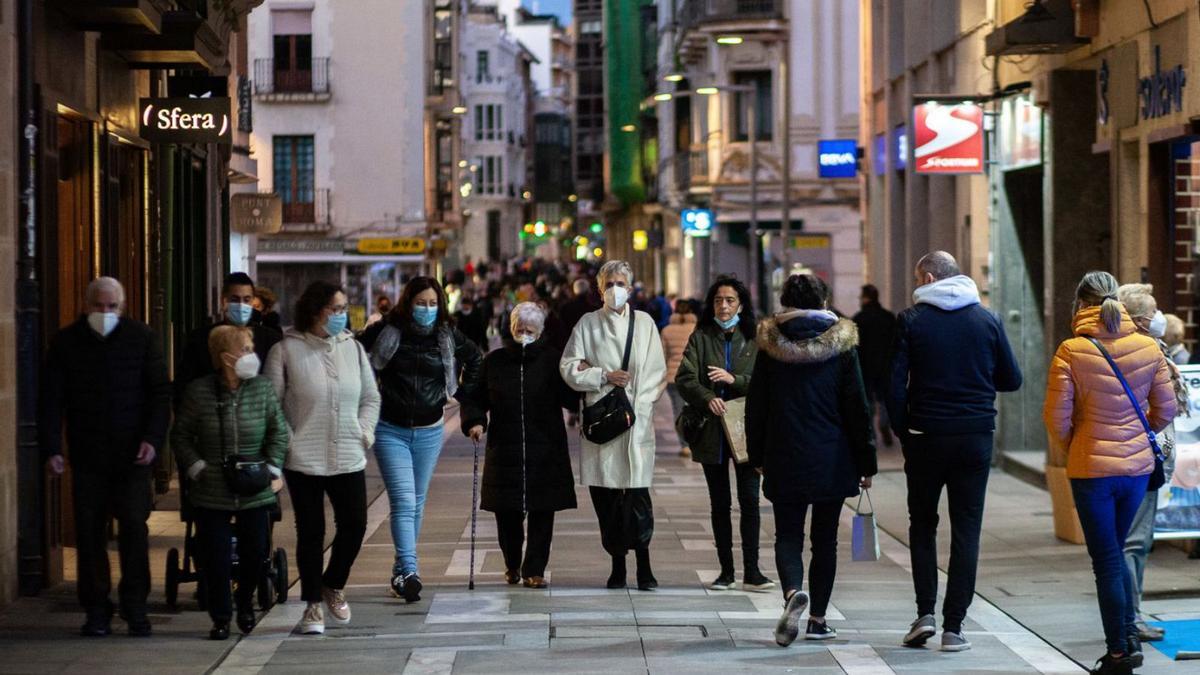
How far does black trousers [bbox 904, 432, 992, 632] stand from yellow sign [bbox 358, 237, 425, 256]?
43.1 metres

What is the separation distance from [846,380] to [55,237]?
5777 millimetres

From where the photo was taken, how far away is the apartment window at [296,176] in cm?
5688

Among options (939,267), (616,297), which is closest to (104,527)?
(616,297)

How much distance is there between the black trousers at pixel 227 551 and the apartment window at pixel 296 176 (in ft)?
152

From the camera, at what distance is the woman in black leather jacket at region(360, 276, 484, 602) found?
12203 mm

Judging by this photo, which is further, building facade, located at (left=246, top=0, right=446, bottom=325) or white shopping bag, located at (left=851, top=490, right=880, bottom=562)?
building facade, located at (left=246, top=0, right=446, bottom=325)

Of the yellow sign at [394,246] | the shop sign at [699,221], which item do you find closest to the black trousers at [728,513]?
the shop sign at [699,221]

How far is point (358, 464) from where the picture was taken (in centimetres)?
1123

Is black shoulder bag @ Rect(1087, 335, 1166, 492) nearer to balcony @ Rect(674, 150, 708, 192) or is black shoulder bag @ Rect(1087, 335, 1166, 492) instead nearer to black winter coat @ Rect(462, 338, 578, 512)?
black winter coat @ Rect(462, 338, 578, 512)

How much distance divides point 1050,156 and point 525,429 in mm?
9262

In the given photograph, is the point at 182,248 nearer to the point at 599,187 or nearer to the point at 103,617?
the point at 103,617

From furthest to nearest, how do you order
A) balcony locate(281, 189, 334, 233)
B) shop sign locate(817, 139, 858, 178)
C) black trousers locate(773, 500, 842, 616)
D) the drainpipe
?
balcony locate(281, 189, 334, 233) < shop sign locate(817, 139, 858, 178) < the drainpipe < black trousers locate(773, 500, 842, 616)

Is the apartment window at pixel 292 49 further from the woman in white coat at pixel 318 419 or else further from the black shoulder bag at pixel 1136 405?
the black shoulder bag at pixel 1136 405

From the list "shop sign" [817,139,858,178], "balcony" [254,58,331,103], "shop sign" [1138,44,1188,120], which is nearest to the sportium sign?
"shop sign" [1138,44,1188,120]
